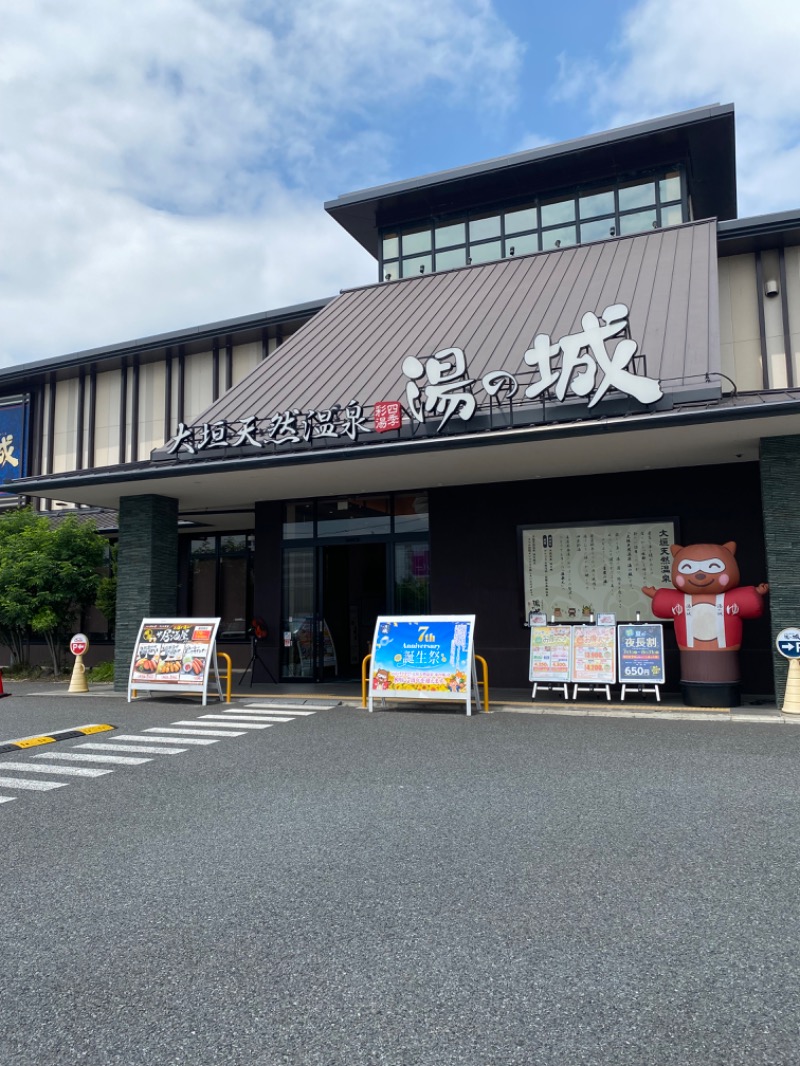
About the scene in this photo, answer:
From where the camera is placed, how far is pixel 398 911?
3.93 meters

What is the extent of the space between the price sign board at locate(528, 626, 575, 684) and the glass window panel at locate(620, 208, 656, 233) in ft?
37.2

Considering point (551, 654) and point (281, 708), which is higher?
point (551, 654)

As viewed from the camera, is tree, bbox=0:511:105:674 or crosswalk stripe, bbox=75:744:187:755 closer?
crosswalk stripe, bbox=75:744:187:755

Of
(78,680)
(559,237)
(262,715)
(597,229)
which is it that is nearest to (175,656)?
(262,715)

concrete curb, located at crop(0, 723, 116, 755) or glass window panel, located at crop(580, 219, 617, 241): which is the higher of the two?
glass window panel, located at crop(580, 219, 617, 241)

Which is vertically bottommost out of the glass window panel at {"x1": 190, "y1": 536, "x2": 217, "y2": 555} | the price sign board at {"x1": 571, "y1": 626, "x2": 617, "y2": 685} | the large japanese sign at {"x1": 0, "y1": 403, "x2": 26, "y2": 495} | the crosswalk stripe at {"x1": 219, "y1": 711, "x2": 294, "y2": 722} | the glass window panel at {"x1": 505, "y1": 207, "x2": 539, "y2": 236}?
the crosswalk stripe at {"x1": 219, "y1": 711, "x2": 294, "y2": 722}

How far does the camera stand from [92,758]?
27.0 feet

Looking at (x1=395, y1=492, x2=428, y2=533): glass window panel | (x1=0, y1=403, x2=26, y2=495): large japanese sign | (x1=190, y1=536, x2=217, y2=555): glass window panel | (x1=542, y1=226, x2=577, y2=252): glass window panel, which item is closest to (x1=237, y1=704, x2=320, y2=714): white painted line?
(x1=395, y1=492, x2=428, y2=533): glass window panel

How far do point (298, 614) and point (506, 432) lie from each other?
676 cm

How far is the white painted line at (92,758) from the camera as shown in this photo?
8023 mm

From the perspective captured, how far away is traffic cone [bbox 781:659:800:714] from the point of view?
9.98 meters

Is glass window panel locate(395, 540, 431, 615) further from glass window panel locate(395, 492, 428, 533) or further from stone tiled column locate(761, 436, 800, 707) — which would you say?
stone tiled column locate(761, 436, 800, 707)

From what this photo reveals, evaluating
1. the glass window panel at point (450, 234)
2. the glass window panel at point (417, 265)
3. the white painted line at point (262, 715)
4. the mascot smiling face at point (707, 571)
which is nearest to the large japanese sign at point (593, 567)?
the mascot smiling face at point (707, 571)

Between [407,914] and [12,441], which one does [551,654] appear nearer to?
[407,914]
